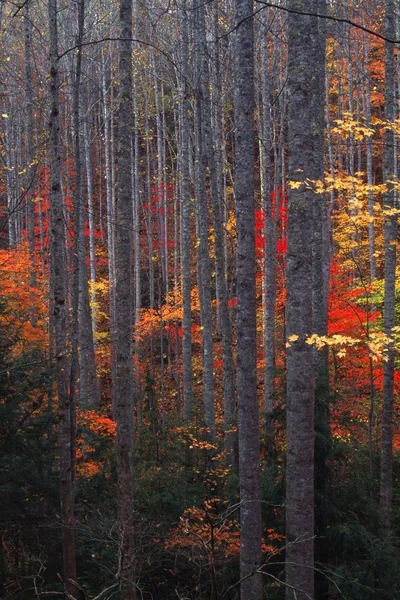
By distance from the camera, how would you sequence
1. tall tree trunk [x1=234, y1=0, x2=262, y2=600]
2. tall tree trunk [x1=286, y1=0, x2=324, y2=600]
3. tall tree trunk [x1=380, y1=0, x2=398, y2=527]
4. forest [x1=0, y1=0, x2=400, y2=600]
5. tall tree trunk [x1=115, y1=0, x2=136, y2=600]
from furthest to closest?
tall tree trunk [x1=380, y1=0, x2=398, y2=527] < tall tree trunk [x1=234, y1=0, x2=262, y2=600] < tall tree trunk [x1=115, y1=0, x2=136, y2=600] < forest [x1=0, y1=0, x2=400, y2=600] < tall tree trunk [x1=286, y1=0, x2=324, y2=600]

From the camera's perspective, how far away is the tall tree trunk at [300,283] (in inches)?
219

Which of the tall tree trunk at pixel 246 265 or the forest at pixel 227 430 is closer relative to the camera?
the forest at pixel 227 430

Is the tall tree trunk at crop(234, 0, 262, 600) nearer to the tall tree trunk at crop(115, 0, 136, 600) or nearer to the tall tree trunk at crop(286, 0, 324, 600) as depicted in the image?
the tall tree trunk at crop(286, 0, 324, 600)

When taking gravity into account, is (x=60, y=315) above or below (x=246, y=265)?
below

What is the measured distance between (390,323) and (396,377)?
403 centimetres

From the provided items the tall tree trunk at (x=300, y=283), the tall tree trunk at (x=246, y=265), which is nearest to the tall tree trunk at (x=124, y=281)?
the tall tree trunk at (x=246, y=265)

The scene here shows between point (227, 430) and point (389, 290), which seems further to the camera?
point (227, 430)

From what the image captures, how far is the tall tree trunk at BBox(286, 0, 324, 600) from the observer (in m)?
5.57

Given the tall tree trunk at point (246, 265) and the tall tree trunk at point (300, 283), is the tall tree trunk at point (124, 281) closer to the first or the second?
the tall tree trunk at point (246, 265)

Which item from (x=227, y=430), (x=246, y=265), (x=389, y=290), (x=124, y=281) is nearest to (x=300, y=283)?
(x=246, y=265)

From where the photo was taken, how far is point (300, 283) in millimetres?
5738

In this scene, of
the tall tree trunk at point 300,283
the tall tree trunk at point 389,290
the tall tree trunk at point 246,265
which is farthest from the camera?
the tall tree trunk at point 389,290

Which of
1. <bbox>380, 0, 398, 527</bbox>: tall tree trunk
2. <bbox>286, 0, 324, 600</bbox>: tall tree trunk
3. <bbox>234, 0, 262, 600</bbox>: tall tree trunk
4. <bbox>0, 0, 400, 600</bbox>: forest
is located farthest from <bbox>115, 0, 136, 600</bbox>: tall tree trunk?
<bbox>380, 0, 398, 527</bbox>: tall tree trunk

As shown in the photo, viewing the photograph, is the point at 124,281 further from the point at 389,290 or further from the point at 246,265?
the point at 389,290
